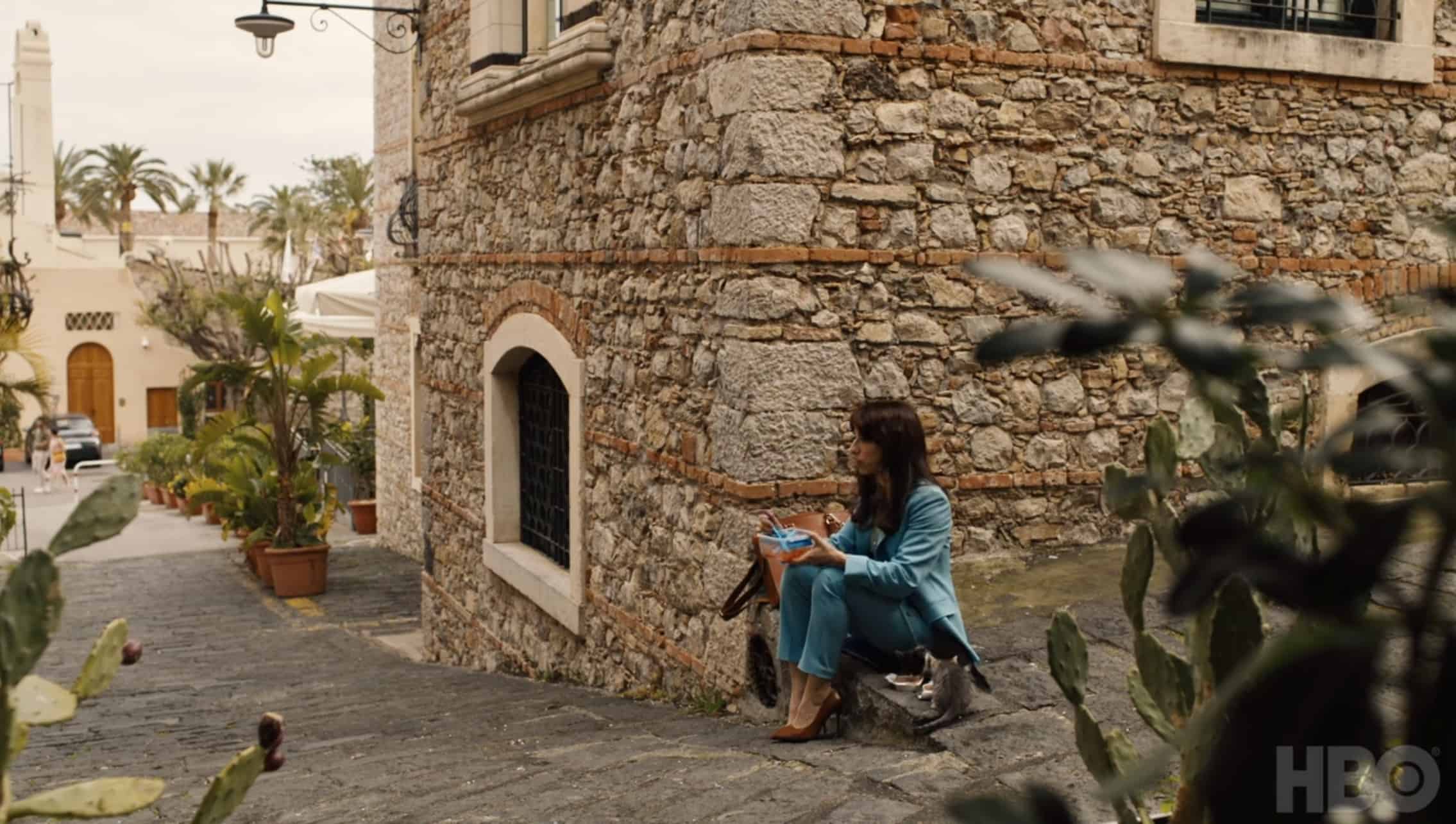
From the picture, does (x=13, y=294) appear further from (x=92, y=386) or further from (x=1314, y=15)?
(x=1314, y=15)

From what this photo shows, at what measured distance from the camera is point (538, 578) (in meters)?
8.99

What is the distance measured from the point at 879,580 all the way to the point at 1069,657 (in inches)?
74.0

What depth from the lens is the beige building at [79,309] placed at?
42938 millimetres

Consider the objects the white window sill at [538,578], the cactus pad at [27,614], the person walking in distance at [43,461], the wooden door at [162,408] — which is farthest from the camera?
the wooden door at [162,408]

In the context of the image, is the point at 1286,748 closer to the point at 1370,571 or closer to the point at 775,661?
the point at 1370,571

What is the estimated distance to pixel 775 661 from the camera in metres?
6.11

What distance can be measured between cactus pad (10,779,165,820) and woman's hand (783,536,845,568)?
8.99 ft

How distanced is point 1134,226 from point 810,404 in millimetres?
1902

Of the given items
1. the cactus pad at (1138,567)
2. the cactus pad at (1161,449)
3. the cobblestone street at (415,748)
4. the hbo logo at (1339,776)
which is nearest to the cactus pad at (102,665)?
the cobblestone street at (415,748)

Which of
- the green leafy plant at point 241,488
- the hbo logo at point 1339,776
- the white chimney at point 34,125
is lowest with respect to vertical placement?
the green leafy plant at point 241,488

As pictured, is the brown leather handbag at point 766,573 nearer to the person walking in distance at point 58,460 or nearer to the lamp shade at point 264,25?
the lamp shade at point 264,25

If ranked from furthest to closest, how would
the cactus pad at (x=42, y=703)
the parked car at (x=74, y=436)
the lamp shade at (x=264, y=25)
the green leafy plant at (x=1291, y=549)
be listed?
the parked car at (x=74, y=436), the lamp shade at (x=264, y=25), the cactus pad at (x=42, y=703), the green leafy plant at (x=1291, y=549)

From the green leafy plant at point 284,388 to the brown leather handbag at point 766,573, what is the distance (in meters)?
10.6

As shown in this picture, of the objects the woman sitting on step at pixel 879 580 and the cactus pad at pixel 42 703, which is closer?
the cactus pad at pixel 42 703
